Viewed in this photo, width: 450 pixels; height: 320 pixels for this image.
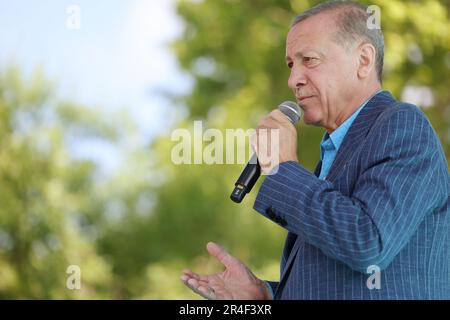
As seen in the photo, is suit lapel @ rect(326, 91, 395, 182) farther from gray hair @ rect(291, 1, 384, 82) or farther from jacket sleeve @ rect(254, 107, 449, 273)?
gray hair @ rect(291, 1, 384, 82)

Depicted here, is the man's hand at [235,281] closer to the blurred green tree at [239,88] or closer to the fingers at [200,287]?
the fingers at [200,287]

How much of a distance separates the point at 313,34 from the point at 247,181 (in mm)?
539

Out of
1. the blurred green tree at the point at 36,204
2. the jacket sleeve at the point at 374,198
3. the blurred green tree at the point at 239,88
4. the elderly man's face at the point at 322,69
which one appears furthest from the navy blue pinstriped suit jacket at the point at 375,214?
the blurred green tree at the point at 36,204

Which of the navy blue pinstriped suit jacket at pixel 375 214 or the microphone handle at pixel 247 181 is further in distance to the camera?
the microphone handle at pixel 247 181

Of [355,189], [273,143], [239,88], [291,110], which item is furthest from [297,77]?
[239,88]

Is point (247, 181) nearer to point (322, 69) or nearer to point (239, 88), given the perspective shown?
point (322, 69)

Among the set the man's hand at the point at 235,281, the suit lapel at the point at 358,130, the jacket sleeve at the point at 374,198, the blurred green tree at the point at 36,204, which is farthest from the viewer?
the blurred green tree at the point at 36,204

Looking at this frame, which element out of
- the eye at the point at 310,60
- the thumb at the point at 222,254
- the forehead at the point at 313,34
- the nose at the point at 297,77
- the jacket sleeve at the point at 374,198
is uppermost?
the forehead at the point at 313,34

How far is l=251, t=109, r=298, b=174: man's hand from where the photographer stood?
198 cm

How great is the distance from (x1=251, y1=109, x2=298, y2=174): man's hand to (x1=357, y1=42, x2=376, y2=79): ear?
44cm

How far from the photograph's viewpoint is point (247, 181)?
213cm

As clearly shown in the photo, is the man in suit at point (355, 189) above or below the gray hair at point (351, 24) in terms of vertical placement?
below

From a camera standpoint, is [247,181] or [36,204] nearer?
[247,181]

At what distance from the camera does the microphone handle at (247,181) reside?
6.91 feet
